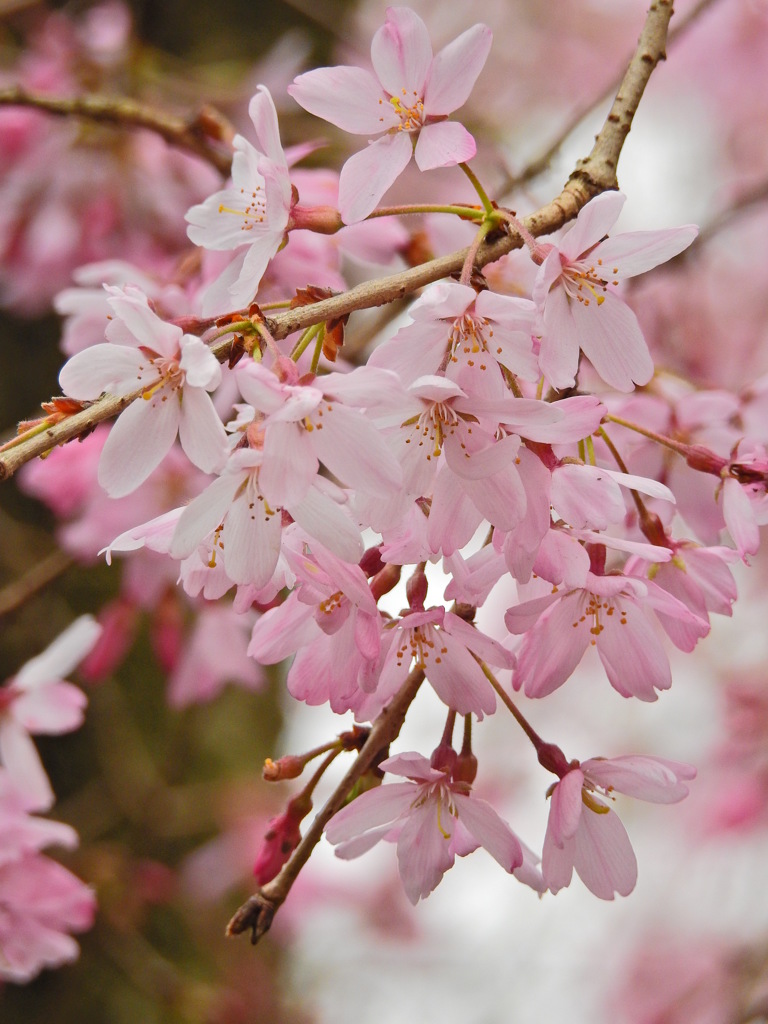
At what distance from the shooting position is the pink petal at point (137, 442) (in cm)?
59

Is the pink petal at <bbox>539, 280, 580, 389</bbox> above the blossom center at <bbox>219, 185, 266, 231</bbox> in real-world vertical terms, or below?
below

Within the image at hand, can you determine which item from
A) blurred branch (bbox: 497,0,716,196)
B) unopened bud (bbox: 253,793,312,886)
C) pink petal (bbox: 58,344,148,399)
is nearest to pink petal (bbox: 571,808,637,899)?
unopened bud (bbox: 253,793,312,886)

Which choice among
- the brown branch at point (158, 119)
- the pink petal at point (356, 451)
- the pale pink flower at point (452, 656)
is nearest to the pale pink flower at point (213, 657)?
the brown branch at point (158, 119)

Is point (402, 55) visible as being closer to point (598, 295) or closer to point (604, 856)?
point (598, 295)

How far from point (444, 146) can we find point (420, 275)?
130mm

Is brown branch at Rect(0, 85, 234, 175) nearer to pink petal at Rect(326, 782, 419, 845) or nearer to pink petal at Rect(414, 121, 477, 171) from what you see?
pink petal at Rect(414, 121, 477, 171)

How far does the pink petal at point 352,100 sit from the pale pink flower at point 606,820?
491mm

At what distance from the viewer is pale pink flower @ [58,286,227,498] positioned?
566 millimetres

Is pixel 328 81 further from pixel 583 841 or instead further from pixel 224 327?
pixel 583 841

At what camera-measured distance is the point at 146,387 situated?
0.59m

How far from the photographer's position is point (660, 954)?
12.6 ft

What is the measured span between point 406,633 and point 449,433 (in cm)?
15

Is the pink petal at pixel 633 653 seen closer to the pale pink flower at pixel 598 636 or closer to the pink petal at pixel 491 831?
the pale pink flower at pixel 598 636

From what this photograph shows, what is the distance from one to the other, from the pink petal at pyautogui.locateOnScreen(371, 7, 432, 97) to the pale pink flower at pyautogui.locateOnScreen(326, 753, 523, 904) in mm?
477
